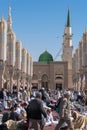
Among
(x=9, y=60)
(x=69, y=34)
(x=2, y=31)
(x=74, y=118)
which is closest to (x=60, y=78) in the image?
(x=69, y=34)

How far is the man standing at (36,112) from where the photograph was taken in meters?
11.0

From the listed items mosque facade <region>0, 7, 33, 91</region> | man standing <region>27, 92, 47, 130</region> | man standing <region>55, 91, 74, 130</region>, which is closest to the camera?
man standing <region>27, 92, 47, 130</region>

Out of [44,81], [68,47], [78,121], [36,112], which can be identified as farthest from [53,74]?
[36,112]

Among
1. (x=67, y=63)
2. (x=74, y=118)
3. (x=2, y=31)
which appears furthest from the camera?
(x=67, y=63)

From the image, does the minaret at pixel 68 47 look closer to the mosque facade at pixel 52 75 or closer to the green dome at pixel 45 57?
the mosque facade at pixel 52 75

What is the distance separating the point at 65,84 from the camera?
101312 mm

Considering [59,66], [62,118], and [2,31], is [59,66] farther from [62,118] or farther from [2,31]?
[62,118]

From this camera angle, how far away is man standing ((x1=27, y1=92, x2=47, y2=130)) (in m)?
11.0

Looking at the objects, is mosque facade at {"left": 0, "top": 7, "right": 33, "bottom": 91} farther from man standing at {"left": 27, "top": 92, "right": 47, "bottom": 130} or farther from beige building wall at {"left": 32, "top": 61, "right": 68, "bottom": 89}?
man standing at {"left": 27, "top": 92, "right": 47, "bottom": 130}

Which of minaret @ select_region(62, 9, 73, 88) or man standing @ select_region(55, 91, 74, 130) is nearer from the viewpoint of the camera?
man standing @ select_region(55, 91, 74, 130)

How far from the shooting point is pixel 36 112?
11.0m

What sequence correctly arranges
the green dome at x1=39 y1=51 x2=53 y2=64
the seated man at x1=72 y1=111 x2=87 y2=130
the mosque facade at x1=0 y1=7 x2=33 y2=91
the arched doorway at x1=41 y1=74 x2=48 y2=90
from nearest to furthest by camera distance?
the seated man at x1=72 y1=111 x2=87 y2=130 < the mosque facade at x1=0 y1=7 x2=33 y2=91 < the arched doorway at x1=41 y1=74 x2=48 y2=90 < the green dome at x1=39 y1=51 x2=53 y2=64

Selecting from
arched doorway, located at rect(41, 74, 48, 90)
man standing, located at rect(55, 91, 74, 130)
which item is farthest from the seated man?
arched doorway, located at rect(41, 74, 48, 90)

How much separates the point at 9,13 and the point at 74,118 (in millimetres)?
74855
